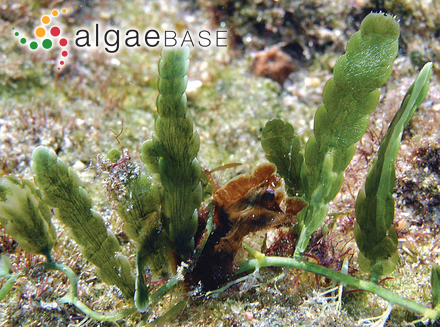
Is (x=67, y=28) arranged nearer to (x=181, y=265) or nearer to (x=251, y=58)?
(x=251, y=58)

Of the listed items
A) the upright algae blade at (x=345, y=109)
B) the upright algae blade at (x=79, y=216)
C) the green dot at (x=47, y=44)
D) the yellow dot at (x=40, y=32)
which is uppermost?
the yellow dot at (x=40, y=32)

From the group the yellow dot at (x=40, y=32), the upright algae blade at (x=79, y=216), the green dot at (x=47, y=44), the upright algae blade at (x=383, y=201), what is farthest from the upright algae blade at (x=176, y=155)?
the yellow dot at (x=40, y=32)

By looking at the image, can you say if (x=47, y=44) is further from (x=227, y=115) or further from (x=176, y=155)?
(x=176, y=155)

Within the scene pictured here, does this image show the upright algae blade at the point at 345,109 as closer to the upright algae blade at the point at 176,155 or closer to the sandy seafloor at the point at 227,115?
the sandy seafloor at the point at 227,115

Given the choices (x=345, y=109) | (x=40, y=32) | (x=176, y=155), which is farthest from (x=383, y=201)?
(x=40, y=32)

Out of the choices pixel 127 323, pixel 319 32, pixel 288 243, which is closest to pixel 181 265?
pixel 127 323

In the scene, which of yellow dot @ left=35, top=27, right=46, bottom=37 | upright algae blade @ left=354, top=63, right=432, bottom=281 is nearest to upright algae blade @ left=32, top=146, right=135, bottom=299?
upright algae blade @ left=354, top=63, right=432, bottom=281

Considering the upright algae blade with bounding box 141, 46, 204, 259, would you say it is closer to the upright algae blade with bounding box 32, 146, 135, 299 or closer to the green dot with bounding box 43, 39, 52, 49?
the upright algae blade with bounding box 32, 146, 135, 299
